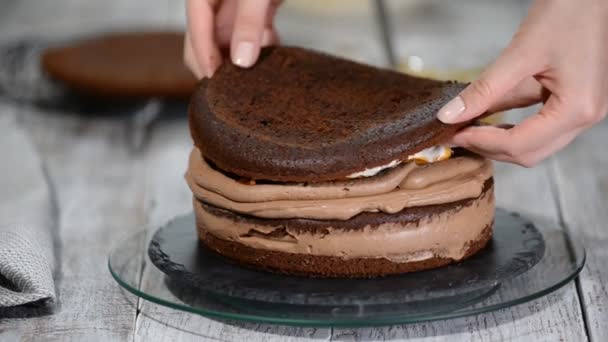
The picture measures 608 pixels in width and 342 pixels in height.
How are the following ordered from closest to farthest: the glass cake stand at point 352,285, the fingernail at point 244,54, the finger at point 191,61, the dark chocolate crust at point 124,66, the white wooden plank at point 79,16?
the glass cake stand at point 352,285, the fingernail at point 244,54, the finger at point 191,61, the dark chocolate crust at point 124,66, the white wooden plank at point 79,16

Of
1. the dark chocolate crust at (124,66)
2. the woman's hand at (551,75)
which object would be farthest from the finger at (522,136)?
the dark chocolate crust at (124,66)

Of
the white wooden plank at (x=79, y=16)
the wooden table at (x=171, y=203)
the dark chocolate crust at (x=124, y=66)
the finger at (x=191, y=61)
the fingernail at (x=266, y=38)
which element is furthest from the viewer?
the white wooden plank at (x=79, y=16)

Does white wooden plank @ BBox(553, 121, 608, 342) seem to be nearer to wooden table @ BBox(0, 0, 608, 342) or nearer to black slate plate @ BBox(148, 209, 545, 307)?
wooden table @ BBox(0, 0, 608, 342)

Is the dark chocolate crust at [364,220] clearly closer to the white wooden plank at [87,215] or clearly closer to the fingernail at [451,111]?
the fingernail at [451,111]

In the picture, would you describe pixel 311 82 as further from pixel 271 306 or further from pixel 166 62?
pixel 166 62

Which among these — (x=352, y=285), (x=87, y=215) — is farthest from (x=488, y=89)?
(x=87, y=215)

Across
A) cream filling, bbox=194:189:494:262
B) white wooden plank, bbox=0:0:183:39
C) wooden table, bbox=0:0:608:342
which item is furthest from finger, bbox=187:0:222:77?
white wooden plank, bbox=0:0:183:39

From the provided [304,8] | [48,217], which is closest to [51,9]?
[304,8]
